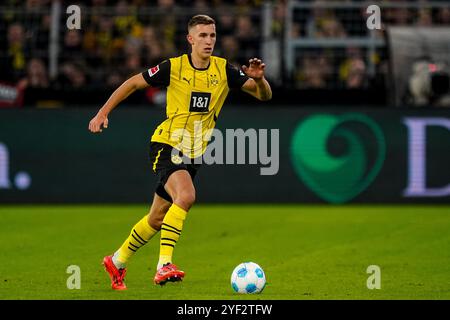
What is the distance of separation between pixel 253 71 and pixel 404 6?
1087cm

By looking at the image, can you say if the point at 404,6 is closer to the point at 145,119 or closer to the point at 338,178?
the point at 338,178

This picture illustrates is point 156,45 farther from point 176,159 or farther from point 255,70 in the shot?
point 255,70

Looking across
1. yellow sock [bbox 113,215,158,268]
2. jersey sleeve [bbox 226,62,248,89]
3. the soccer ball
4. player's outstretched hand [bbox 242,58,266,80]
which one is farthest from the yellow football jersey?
the soccer ball

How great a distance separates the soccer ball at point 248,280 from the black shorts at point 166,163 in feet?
3.48

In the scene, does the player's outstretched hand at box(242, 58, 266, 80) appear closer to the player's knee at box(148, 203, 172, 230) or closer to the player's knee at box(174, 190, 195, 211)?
the player's knee at box(174, 190, 195, 211)

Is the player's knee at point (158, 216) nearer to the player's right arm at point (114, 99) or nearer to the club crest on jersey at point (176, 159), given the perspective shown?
the club crest on jersey at point (176, 159)

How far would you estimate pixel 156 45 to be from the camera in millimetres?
19438

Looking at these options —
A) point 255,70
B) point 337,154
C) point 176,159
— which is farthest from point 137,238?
point 337,154

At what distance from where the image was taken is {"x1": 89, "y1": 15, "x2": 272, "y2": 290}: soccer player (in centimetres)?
968

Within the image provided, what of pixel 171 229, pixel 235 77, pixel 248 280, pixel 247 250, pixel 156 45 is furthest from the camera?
pixel 156 45

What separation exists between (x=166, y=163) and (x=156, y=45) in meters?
9.92

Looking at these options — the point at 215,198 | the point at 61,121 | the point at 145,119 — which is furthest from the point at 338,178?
the point at 61,121

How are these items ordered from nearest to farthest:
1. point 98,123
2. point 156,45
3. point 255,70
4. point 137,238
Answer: point 98,123, point 255,70, point 137,238, point 156,45

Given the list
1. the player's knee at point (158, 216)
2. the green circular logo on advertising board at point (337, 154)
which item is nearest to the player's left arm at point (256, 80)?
the player's knee at point (158, 216)
